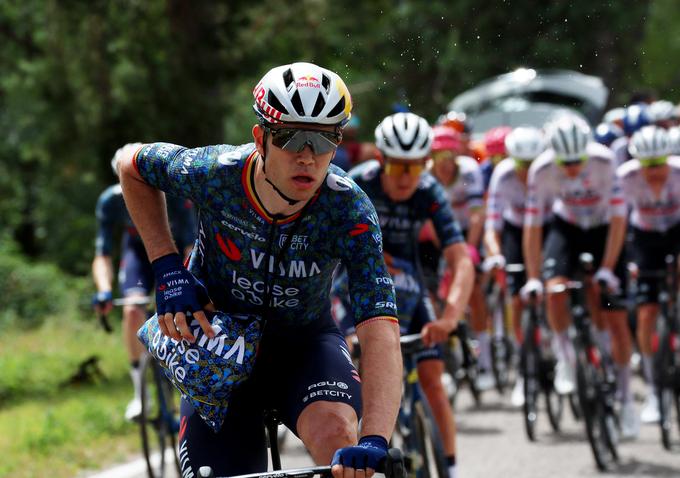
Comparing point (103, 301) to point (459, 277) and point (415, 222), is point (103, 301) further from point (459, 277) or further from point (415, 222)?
point (459, 277)

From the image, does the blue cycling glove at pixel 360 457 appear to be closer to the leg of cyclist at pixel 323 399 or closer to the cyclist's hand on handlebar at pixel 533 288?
the leg of cyclist at pixel 323 399

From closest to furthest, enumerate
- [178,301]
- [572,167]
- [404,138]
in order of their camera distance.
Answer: [178,301] < [404,138] < [572,167]

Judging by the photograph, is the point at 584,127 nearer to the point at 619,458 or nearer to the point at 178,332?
the point at 619,458

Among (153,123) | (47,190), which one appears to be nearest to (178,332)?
(153,123)

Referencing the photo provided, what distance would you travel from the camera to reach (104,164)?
61.1 feet

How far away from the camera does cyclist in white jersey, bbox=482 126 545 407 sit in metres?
10.9

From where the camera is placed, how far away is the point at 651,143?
955cm

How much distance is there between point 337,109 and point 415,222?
10.2 ft

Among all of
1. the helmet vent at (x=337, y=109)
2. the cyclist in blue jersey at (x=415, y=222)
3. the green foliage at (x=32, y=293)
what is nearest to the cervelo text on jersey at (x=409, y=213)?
the cyclist in blue jersey at (x=415, y=222)

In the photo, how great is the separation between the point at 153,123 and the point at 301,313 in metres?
14.0

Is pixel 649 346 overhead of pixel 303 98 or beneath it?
beneath

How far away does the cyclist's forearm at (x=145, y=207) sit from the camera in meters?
4.36

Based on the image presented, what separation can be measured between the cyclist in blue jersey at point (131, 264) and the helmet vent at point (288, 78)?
461cm

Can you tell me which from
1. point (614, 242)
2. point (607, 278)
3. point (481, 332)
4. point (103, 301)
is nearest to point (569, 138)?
point (614, 242)
